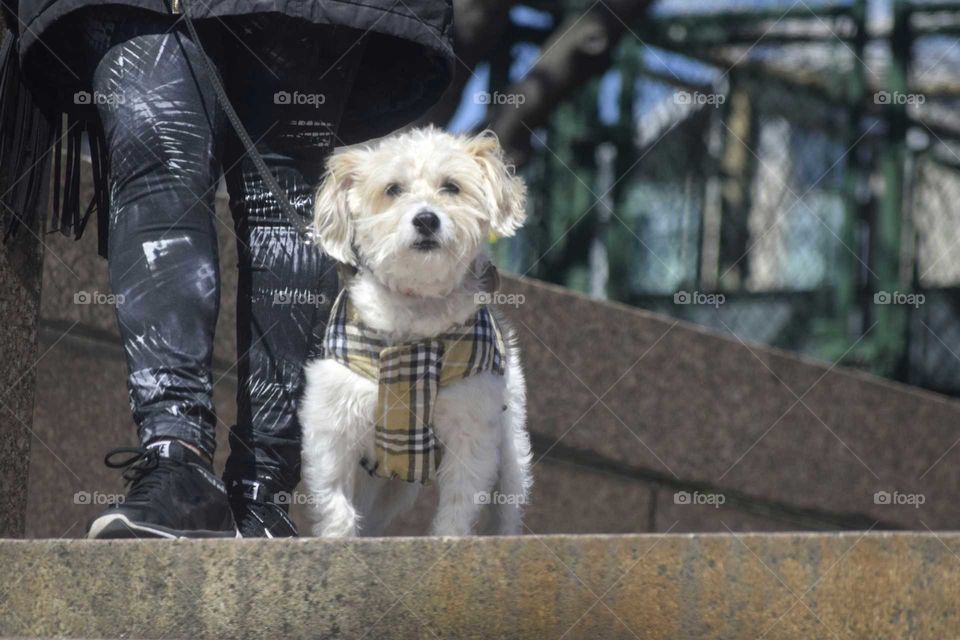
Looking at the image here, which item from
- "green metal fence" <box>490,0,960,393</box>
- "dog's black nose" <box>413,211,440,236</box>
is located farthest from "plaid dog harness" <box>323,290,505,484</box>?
"green metal fence" <box>490,0,960,393</box>

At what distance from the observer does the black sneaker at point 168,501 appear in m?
3.06

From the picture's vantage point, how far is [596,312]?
20.4 ft

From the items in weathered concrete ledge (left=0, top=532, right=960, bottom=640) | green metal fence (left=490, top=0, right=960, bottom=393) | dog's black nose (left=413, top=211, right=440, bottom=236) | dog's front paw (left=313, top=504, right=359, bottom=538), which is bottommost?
weathered concrete ledge (left=0, top=532, right=960, bottom=640)

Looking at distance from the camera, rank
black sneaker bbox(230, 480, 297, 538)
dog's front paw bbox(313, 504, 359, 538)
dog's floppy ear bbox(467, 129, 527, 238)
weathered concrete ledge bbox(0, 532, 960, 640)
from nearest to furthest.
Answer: weathered concrete ledge bbox(0, 532, 960, 640)
black sneaker bbox(230, 480, 297, 538)
dog's front paw bbox(313, 504, 359, 538)
dog's floppy ear bbox(467, 129, 527, 238)

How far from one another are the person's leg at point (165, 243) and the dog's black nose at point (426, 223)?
66 centimetres

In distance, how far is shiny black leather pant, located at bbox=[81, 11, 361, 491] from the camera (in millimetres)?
3357

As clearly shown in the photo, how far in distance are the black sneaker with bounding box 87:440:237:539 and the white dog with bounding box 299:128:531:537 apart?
0.59 m

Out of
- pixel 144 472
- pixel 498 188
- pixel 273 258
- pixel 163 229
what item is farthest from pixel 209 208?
pixel 498 188

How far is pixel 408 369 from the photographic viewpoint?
12.6 feet

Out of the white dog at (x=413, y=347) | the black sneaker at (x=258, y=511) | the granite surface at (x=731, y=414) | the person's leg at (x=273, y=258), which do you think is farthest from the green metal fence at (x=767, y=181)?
the black sneaker at (x=258, y=511)

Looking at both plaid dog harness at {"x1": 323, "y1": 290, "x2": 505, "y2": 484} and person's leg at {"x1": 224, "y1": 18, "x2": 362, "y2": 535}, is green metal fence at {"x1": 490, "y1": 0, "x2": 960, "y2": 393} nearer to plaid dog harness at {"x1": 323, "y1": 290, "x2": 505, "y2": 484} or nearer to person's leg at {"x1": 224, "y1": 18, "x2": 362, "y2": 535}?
plaid dog harness at {"x1": 323, "y1": 290, "x2": 505, "y2": 484}

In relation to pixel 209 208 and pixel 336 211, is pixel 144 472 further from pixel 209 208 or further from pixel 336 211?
pixel 336 211

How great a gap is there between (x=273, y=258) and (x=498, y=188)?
86cm

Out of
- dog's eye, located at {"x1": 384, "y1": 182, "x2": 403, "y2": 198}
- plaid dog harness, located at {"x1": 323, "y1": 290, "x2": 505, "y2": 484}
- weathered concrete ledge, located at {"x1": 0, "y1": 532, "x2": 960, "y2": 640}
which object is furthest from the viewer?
dog's eye, located at {"x1": 384, "y1": 182, "x2": 403, "y2": 198}
